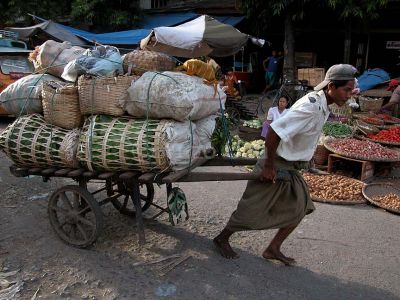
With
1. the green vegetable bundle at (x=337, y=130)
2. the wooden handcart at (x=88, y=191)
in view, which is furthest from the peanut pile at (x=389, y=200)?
the wooden handcart at (x=88, y=191)

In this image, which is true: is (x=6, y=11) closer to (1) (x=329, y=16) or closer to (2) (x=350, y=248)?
(1) (x=329, y=16)

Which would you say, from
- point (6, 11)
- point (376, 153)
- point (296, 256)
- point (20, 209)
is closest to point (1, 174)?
point (20, 209)

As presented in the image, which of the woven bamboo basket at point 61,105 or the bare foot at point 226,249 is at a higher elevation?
the woven bamboo basket at point 61,105

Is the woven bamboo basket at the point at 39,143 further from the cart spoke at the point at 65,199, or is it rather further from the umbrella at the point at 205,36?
the umbrella at the point at 205,36

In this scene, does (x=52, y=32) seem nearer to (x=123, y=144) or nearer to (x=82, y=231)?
(x=82, y=231)

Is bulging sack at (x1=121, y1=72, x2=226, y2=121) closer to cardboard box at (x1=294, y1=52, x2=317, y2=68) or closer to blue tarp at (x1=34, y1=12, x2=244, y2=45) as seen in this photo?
blue tarp at (x1=34, y1=12, x2=244, y2=45)

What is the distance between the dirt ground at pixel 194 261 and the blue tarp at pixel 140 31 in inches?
380

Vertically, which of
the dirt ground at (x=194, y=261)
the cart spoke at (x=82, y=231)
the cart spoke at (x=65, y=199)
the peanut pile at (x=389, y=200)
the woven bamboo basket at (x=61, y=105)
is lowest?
the peanut pile at (x=389, y=200)

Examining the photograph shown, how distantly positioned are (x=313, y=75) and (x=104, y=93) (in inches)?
342

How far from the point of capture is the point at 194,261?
3.76 metres

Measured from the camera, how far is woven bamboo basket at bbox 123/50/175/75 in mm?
3549

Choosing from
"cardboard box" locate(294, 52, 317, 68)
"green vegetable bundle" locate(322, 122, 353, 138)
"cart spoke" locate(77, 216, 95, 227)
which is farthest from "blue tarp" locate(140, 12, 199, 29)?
"cart spoke" locate(77, 216, 95, 227)

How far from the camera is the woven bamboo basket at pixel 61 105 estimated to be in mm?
3572

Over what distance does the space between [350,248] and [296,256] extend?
0.64 m
